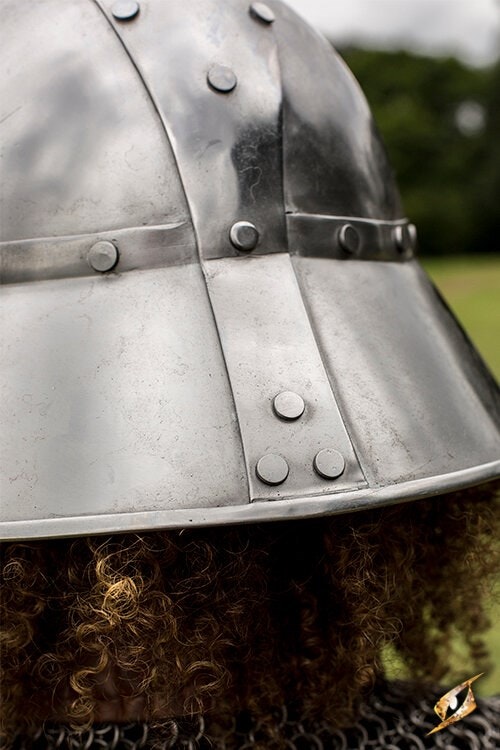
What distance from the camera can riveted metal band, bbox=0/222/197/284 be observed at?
117 cm

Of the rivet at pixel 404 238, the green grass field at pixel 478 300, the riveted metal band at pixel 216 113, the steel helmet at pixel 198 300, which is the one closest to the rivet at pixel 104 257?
the steel helmet at pixel 198 300

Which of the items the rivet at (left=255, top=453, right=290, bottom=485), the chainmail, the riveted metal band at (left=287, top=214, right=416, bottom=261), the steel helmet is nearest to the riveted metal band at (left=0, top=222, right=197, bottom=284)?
the steel helmet

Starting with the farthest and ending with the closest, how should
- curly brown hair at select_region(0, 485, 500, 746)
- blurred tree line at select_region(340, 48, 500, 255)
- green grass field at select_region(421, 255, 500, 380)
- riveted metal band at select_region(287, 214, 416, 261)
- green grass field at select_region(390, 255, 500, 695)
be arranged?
blurred tree line at select_region(340, 48, 500, 255)
green grass field at select_region(421, 255, 500, 380)
green grass field at select_region(390, 255, 500, 695)
riveted metal band at select_region(287, 214, 416, 261)
curly brown hair at select_region(0, 485, 500, 746)

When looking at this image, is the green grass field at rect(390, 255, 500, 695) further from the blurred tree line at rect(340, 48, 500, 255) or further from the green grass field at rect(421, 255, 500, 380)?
the blurred tree line at rect(340, 48, 500, 255)

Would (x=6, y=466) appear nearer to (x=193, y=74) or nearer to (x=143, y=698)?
(x=143, y=698)

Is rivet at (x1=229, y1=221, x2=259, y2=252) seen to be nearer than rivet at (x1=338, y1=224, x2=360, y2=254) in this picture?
Yes

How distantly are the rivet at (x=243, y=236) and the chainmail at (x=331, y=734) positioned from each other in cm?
63

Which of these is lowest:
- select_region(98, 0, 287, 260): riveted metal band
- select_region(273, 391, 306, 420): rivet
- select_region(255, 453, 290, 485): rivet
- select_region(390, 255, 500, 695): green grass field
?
select_region(390, 255, 500, 695): green grass field

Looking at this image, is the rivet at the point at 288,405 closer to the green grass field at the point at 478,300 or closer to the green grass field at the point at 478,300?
the green grass field at the point at 478,300

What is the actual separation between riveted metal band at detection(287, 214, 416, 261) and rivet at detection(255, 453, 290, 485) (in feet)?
1.04

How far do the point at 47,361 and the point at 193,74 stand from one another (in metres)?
0.42

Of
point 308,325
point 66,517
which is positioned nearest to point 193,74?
point 308,325

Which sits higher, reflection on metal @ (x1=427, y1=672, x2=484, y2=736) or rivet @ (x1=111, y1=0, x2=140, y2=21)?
rivet @ (x1=111, y1=0, x2=140, y2=21)

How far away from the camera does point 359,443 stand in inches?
43.0
